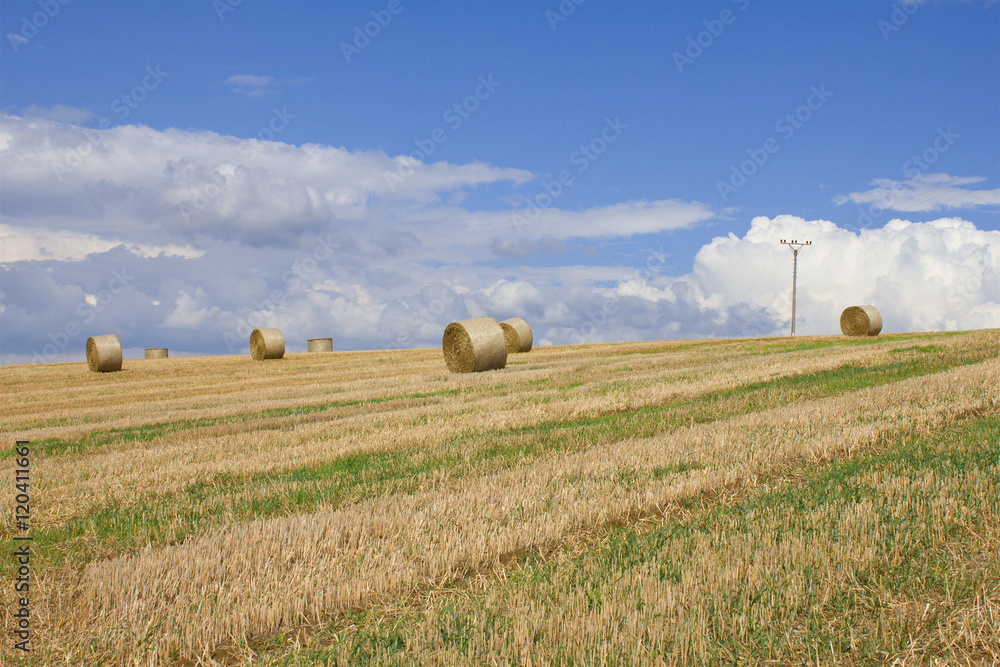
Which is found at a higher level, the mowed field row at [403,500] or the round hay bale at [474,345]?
the round hay bale at [474,345]

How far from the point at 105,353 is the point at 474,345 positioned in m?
22.4

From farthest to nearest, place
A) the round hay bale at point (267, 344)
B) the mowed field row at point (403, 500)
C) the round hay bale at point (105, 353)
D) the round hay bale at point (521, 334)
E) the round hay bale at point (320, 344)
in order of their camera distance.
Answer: the round hay bale at point (320, 344), the round hay bale at point (267, 344), the round hay bale at point (521, 334), the round hay bale at point (105, 353), the mowed field row at point (403, 500)

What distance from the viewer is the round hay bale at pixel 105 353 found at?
34.7 m

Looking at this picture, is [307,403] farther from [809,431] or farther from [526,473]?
[809,431]

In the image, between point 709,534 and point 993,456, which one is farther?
point 993,456

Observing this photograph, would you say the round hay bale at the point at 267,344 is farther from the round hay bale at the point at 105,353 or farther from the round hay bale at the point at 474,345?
the round hay bale at the point at 474,345

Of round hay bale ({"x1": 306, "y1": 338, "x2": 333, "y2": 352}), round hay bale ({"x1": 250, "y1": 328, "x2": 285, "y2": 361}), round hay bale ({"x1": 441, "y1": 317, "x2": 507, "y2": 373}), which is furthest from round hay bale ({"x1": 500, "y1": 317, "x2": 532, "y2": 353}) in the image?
round hay bale ({"x1": 306, "y1": 338, "x2": 333, "y2": 352})

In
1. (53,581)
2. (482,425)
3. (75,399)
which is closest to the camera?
(53,581)

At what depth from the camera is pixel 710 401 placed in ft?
43.5

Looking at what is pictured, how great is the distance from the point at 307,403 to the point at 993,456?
13902 mm

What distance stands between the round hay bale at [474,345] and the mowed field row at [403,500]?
8350mm

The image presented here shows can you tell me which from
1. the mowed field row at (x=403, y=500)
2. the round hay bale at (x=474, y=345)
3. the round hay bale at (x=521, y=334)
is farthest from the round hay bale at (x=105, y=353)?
the round hay bale at (x=521, y=334)

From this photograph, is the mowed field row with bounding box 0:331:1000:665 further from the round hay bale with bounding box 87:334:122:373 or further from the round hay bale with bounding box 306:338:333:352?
the round hay bale with bounding box 306:338:333:352

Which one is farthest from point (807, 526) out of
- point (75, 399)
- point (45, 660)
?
point (75, 399)
